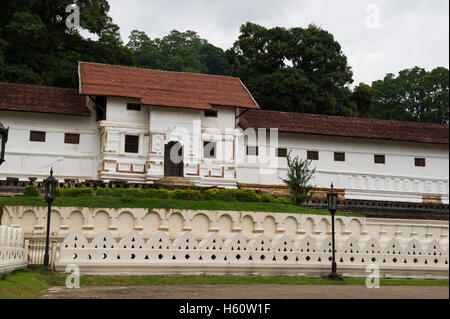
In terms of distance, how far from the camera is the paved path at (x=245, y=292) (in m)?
12.0

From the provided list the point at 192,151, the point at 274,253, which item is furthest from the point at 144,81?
the point at 274,253

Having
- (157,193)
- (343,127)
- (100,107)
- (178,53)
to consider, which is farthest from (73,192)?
(178,53)

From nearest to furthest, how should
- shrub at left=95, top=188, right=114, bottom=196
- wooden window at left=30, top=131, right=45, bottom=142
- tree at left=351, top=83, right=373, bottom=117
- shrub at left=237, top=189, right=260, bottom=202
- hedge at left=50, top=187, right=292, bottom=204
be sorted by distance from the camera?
hedge at left=50, top=187, right=292, bottom=204
shrub at left=95, top=188, right=114, bottom=196
shrub at left=237, top=189, right=260, bottom=202
wooden window at left=30, top=131, right=45, bottom=142
tree at left=351, top=83, right=373, bottom=117

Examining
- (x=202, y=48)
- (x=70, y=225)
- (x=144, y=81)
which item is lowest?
(x=70, y=225)

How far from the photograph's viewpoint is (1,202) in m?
20.0

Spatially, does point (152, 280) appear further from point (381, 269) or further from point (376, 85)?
point (376, 85)

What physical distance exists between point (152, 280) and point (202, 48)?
6373cm

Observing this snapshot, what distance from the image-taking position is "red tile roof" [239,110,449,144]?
1299 inches

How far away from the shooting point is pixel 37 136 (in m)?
29.5

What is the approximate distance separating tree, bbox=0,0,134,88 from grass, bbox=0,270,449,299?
26.6 m

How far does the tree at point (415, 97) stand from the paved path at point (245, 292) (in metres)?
43.6

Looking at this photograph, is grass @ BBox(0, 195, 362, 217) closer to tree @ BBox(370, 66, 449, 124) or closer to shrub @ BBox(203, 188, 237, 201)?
shrub @ BBox(203, 188, 237, 201)

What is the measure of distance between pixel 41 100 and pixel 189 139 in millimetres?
8417

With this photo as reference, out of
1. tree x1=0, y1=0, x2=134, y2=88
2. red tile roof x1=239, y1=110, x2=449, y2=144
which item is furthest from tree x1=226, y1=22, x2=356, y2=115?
tree x1=0, y1=0, x2=134, y2=88
